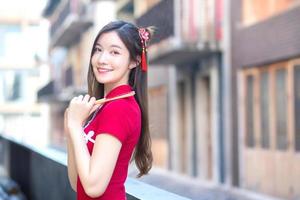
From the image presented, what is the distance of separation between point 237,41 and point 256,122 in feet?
7.27

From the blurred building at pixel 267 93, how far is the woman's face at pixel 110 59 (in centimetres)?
1153

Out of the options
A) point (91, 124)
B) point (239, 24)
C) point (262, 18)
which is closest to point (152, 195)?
point (91, 124)

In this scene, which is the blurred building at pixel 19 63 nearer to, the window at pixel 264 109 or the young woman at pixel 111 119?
the window at pixel 264 109

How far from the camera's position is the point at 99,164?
2.44 meters

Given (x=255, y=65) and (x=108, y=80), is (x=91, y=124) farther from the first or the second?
(x=255, y=65)

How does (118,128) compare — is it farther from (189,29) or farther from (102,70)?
(189,29)

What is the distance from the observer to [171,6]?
1891cm

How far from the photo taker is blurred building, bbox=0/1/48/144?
187 feet

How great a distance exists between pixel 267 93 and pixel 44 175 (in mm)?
8971

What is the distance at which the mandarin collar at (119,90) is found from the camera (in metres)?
2.68

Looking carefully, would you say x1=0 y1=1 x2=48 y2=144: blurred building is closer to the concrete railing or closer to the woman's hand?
the concrete railing

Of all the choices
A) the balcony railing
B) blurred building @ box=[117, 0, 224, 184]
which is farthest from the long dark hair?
the balcony railing

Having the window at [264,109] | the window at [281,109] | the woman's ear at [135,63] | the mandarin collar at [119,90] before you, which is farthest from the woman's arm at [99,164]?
the window at [264,109]

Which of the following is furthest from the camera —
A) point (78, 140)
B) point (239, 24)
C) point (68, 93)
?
point (68, 93)
